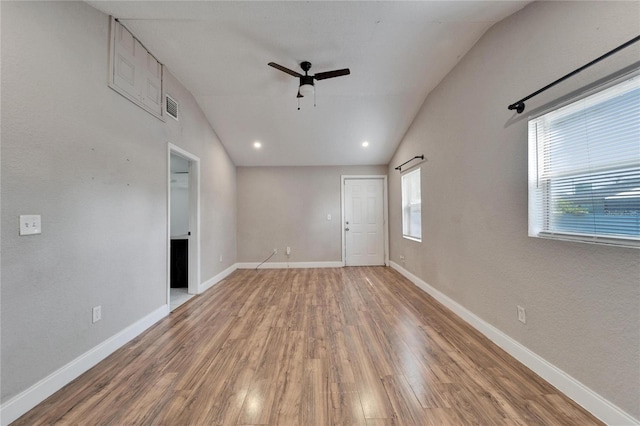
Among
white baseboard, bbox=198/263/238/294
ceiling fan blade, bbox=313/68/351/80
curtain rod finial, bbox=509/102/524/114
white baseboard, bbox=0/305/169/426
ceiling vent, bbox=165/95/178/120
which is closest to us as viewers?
white baseboard, bbox=0/305/169/426

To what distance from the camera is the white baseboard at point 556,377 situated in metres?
1.28

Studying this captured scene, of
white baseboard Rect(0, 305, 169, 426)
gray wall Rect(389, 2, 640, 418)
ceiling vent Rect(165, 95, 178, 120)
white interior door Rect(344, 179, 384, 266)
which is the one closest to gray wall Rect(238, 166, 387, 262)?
white interior door Rect(344, 179, 384, 266)

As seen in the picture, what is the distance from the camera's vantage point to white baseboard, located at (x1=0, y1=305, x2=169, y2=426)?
1351mm

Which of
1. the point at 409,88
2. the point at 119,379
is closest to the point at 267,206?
the point at 409,88

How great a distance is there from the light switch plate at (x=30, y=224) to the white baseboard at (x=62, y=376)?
953 mm

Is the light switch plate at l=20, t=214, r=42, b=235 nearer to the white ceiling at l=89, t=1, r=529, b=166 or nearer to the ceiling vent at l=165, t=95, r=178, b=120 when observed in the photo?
the white ceiling at l=89, t=1, r=529, b=166

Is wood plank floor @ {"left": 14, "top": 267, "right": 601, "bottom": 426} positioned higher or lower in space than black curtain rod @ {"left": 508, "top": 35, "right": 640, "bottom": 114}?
lower

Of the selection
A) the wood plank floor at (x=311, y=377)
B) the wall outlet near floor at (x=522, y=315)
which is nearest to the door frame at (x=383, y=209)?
the wood plank floor at (x=311, y=377)

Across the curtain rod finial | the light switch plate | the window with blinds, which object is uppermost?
the curtain rod finial

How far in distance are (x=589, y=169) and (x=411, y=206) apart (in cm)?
292

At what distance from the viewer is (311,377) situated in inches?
66.1

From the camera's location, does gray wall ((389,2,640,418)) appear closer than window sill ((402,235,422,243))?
Yes

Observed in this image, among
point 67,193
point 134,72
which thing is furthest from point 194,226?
point 134,72

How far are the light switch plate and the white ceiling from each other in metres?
1.78
